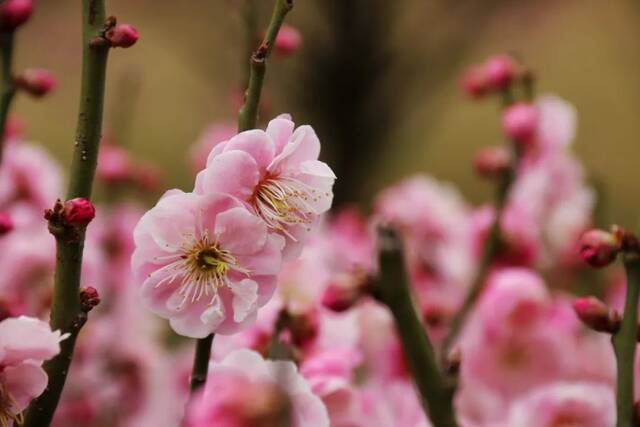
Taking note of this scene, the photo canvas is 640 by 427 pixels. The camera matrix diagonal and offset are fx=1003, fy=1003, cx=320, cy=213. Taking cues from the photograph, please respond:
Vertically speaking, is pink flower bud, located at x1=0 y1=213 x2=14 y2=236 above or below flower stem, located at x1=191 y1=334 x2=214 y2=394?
above

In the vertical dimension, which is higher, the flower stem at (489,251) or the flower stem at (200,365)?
the flower stem at (489,251)

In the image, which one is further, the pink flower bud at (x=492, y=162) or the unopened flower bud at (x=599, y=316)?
the pink flower bud at (x=492, y=162)

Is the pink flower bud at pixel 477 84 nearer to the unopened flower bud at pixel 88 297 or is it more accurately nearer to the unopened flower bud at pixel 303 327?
the unopened flower bud at pixel 303 327

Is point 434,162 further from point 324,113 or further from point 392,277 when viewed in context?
point 392,277

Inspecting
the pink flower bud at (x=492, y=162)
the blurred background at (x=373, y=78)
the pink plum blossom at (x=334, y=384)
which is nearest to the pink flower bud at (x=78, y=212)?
the pink plum blossom at (x=334, y=384)

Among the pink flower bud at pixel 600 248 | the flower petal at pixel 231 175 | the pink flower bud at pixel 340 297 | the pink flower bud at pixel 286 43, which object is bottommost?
the pink flower bud at pixel 340 297

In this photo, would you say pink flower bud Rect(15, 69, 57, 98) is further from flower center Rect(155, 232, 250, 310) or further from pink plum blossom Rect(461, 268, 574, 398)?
pink plum blossom Rect(461, 268, 574, 398)

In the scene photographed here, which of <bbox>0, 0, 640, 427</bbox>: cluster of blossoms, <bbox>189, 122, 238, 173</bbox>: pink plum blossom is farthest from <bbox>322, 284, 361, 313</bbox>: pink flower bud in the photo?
<bbox>189, 122, 238, 173</bbox>: pink plum blossom
